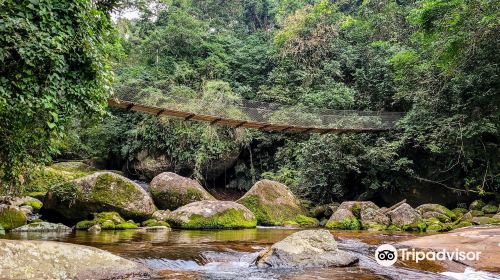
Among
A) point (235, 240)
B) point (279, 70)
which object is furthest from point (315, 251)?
point (279, 70)

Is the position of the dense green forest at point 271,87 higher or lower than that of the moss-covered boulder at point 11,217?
higher

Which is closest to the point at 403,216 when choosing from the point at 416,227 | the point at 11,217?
the point at 416,227

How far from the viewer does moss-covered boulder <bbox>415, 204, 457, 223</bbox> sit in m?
9.06

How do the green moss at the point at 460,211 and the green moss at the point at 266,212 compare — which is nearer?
the green moss at the point at 266,212

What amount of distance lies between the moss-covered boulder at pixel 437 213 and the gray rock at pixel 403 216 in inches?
16.9

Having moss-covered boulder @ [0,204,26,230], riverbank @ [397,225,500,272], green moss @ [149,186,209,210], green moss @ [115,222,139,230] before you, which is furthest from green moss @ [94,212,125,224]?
riverbank @ [397,225,500,272]

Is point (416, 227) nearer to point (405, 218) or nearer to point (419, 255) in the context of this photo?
point (405, 218)

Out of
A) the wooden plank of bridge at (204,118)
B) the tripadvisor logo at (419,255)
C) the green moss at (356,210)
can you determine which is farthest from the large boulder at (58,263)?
the green moss at (356,210)

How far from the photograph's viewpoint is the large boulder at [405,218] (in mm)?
8482

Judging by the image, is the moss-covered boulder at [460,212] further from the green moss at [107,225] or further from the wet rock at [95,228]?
→ the wet rock at [95,228]

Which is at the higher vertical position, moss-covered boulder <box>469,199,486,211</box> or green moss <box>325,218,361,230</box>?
moss-covered boulder <box>469,199,486,211</box>

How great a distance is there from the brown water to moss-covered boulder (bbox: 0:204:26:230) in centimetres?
64

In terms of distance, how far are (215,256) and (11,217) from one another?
4296mm

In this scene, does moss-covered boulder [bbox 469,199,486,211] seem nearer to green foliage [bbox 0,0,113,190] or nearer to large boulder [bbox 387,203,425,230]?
large boulder [bbox 387,203,425,230]
